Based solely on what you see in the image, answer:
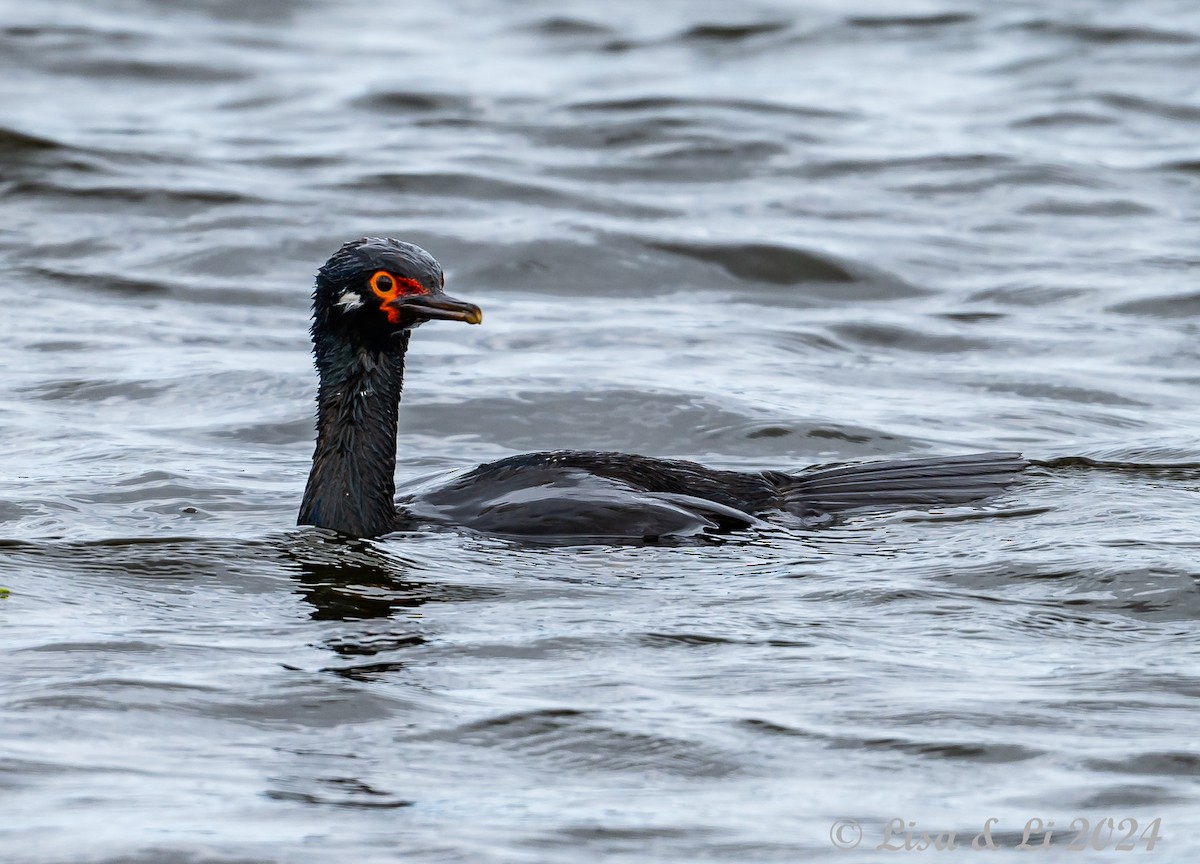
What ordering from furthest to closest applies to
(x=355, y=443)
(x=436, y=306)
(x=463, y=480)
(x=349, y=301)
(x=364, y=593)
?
(x=463, y=480)
(x=355, y=443)
(x=349, y=301)
(x=436, y=306)
(x=364, y=593)

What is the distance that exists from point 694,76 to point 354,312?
40.6 feet

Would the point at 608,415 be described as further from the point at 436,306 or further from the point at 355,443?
the point at 436,306

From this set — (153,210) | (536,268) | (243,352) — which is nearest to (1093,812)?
(243,352)

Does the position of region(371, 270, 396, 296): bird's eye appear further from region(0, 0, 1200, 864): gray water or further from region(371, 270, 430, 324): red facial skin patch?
region(0, 0, 1200, 864): gray water

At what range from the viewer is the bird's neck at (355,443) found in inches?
297

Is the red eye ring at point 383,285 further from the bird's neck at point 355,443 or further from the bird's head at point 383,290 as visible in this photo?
the bird's neck at point 355,443

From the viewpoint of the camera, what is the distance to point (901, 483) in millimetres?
7961

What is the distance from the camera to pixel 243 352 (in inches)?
443

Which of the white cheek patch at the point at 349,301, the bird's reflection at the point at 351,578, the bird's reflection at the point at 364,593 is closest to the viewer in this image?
the bird's reflection at the point at 364,593

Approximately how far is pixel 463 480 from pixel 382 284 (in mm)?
882

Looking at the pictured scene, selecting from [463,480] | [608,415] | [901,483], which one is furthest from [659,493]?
[608,415]

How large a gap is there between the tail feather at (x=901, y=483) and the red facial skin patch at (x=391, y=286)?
66.2 inches

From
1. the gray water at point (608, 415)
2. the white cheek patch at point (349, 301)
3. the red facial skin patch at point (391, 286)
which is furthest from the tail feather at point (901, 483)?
the white cheek patch at point (349, 301)

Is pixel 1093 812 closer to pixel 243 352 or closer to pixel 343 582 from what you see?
→ pixel 343 582
